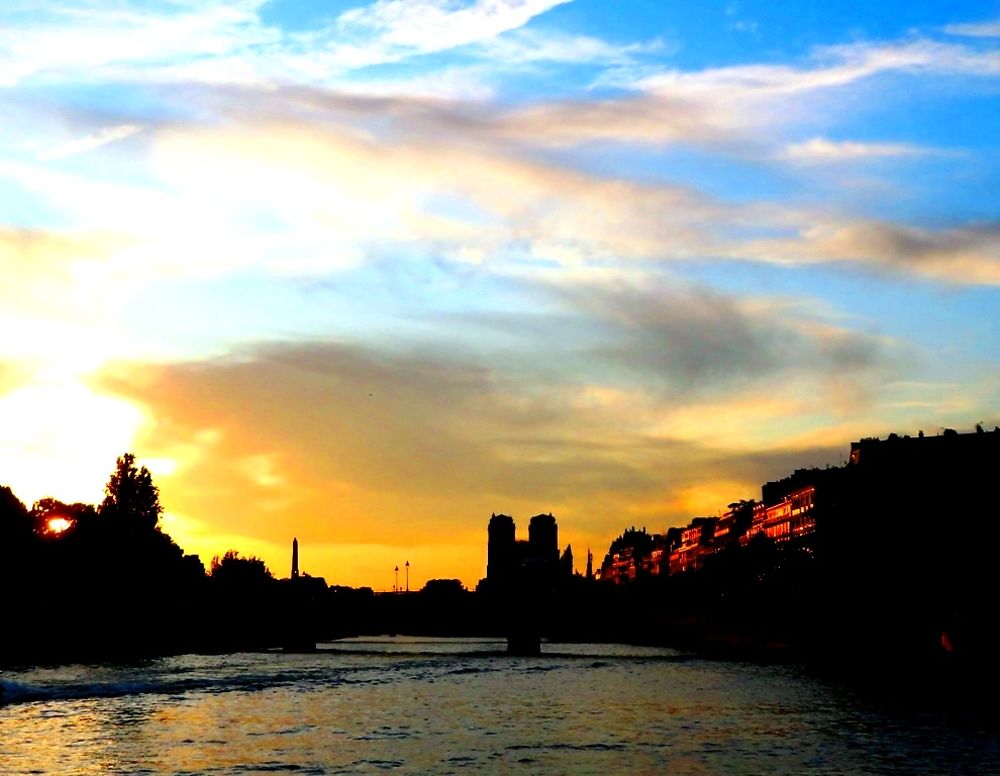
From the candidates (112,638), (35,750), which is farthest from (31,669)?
(35,750)

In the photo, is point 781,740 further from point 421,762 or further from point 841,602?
point 841,602

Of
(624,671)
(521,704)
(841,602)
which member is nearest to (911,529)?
(841,602)

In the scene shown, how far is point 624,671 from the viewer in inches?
5950

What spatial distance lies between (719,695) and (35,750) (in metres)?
53.3

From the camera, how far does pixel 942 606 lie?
14912 centimetres

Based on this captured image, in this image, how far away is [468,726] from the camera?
8562 cm

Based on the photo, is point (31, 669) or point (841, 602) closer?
point (31, 669)

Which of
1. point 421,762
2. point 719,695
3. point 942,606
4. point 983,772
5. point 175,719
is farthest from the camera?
point 942,606

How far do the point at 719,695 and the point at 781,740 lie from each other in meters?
33.4

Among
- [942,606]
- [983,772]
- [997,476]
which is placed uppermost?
[997,476]

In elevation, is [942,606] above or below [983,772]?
above

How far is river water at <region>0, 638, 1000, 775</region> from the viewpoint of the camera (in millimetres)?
67312

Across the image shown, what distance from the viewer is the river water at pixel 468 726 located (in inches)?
2650

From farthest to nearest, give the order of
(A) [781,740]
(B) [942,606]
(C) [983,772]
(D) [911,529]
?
1. (D) [911,529]
2. (B) [942,606]
3. (A) [781,740]
4. (C) [983,772]
